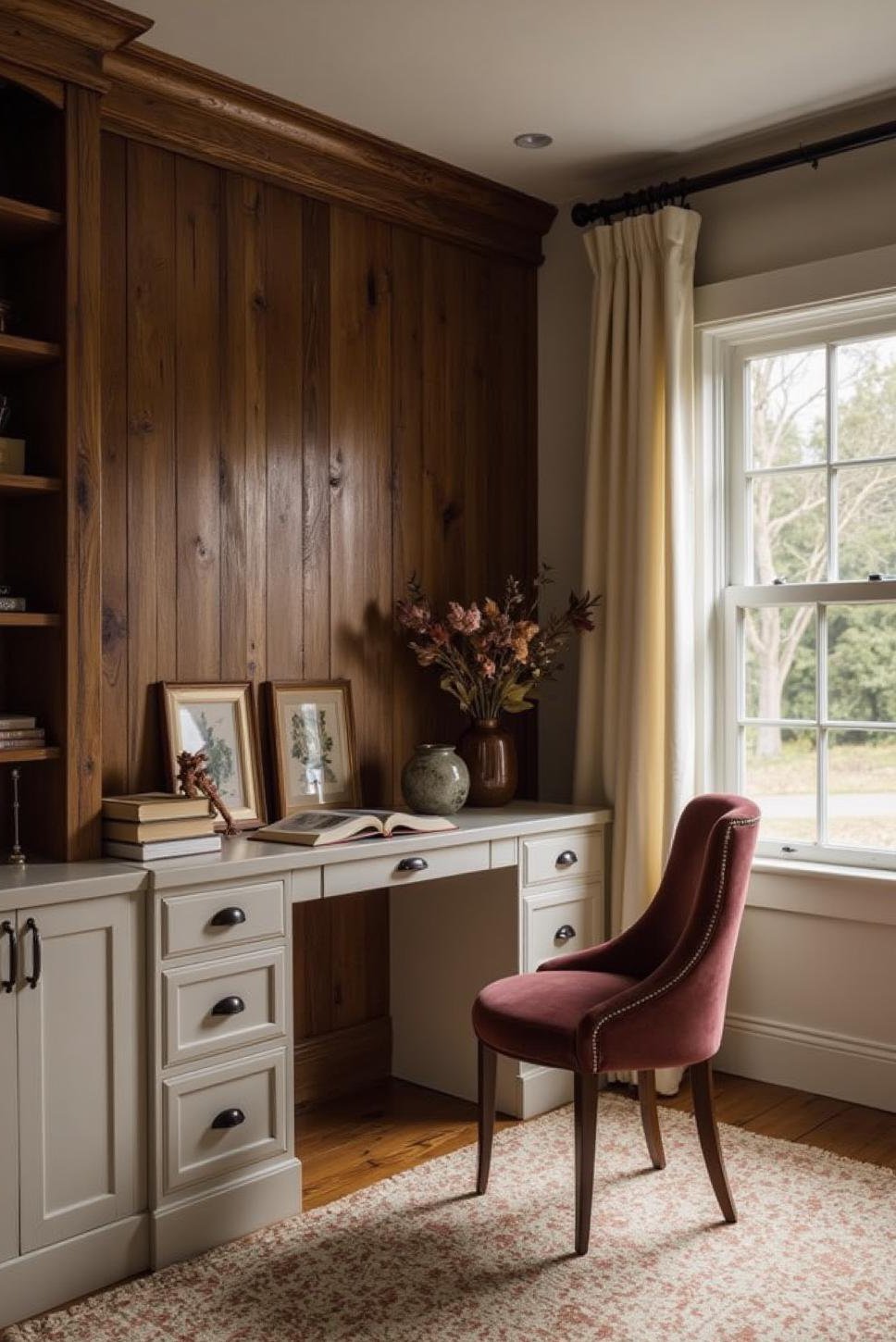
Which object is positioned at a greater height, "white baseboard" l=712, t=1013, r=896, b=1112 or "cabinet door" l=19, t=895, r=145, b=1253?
"cabinet door" l=19, t=895, r=145, b=1253

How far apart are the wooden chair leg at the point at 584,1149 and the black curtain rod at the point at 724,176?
2416 millimetres

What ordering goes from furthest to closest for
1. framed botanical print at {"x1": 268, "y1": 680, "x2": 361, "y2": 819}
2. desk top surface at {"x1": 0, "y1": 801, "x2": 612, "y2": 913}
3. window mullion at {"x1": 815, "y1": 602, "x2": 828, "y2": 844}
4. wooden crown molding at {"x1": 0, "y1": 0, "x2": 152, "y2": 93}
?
window mullion at {"x1": 815, "y1": 602, "x2": 828, "y2": 844} < framed botanical print at {"x1": 268, "y1": 680, "x2": 361, "y2": 819} < wooden crown molding at {"x1": 0, "y1": 0, "x2": 152, "y2": 93} < desk top surface at {"x1": 0, "y1": 801, "x2": 612, "y2": 913}

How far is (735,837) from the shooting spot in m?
2.63

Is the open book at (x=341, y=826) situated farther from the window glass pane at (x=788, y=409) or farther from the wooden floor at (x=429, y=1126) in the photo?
the window glass pane at (x=788, y=409)

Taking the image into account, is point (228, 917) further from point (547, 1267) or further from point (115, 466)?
point (115, 466)

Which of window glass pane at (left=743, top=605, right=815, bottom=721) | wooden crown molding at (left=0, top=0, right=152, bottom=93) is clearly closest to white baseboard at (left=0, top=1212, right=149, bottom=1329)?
window glass pane at (left=743, top=605, right=815, bottom=721)

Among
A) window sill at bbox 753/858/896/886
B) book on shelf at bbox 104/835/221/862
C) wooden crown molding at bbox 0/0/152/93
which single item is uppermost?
wooden crown molding at bbox 0/0/152/93

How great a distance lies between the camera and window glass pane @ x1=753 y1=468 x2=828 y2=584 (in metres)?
3.56

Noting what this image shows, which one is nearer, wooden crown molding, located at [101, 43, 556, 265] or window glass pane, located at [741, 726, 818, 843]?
wooden crown molding, located at [101, 43, 556, 265]

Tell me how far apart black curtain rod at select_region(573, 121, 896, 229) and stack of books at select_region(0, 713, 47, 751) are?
228 centimetres

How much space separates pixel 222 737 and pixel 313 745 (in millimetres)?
309

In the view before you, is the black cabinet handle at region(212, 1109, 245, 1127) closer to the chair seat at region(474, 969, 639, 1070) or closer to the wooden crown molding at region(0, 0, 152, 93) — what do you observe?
the chair seat at region(474, 969, 639, 1070)

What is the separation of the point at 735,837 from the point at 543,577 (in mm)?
1556

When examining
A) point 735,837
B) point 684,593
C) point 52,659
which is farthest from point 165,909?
point 684,593
